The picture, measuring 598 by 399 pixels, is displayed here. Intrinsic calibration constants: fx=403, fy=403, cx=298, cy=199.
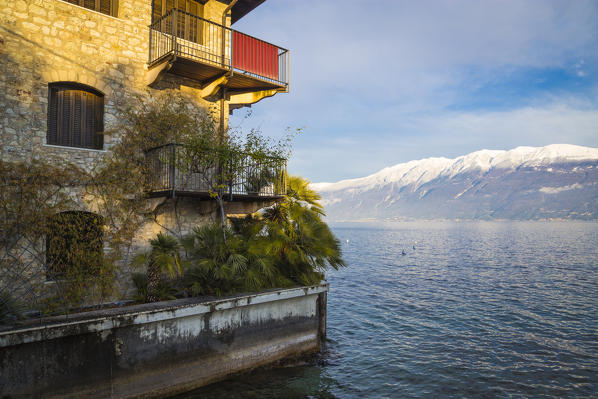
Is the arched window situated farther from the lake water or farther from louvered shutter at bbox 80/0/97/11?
louvered shutter at bbox 80/0/97/11

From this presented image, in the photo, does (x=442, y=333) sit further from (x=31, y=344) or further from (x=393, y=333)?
(x=31, y=344)

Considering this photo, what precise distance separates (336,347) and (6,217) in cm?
1053

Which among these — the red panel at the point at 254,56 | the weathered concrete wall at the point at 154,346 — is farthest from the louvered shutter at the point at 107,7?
the weathered concrete wall at the point at 154,346

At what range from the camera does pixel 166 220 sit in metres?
13.0

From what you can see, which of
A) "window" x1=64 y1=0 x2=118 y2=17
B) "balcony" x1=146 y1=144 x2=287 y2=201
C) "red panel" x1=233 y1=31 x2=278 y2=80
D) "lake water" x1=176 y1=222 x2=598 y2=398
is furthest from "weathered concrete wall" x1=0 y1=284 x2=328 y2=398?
"window" x1=64 y1=0 x2=118 y2=17

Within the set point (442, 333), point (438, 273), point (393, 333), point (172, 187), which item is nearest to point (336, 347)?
point (393, 333)

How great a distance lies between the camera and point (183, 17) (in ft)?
46.4

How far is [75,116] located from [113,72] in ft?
5.77

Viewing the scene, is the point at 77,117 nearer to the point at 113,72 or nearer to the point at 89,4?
the point at 113,72

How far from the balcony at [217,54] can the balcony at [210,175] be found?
291 centimetres

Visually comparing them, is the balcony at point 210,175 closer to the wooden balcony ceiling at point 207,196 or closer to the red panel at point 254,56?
the wooden balcony ceiling at point 207,196

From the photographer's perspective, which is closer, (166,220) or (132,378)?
(132,378)

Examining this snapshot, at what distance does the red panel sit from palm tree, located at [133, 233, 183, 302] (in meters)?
6.64


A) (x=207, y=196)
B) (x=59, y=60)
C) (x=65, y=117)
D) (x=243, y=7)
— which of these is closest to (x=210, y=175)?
(x=207, y=196)
